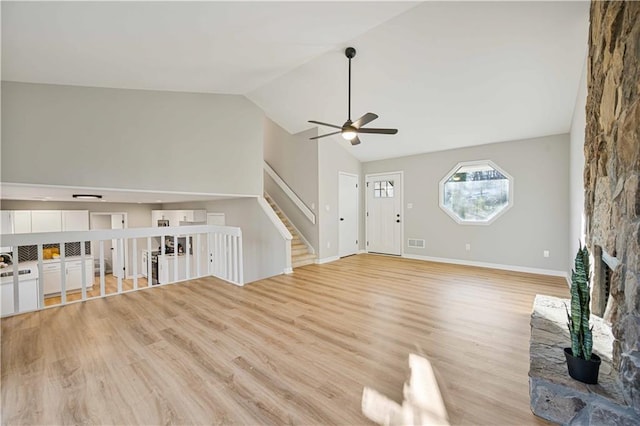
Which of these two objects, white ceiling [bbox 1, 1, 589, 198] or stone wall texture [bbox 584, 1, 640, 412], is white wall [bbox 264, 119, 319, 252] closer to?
white ceiling [bbox 1, 1, 589, 198]

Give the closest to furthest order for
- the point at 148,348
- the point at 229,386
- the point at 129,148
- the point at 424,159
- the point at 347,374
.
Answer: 1. the point at 229,386
2. the point at 347,374
3. the point at 148,348
4. the point at 129,148
5. the point at 424,159

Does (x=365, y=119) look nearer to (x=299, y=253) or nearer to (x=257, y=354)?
(x=257, y=354)

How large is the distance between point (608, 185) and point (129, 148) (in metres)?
4.92

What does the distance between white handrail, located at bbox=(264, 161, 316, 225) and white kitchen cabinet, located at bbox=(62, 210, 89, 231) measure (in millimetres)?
4520

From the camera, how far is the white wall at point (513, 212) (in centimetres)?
457

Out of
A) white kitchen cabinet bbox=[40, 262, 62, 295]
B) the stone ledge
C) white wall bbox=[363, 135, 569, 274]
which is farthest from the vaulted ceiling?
white kitchen cabinet bbox=[40, 262, 62, 295]

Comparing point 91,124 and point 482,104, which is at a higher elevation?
point 482,104

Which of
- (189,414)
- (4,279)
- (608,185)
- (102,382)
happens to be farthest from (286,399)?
(4,279)

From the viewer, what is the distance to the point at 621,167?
4.96 feet

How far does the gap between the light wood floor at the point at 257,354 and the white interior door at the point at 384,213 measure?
2.87m

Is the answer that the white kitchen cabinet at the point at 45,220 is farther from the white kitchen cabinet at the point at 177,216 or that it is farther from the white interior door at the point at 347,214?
the white interior door at the point at 347,214

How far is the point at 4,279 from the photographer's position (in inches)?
184

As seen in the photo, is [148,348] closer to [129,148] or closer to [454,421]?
[454,421]

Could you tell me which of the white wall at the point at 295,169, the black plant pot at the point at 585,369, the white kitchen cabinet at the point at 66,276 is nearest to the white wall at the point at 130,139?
the white wall at the point at 295,169
